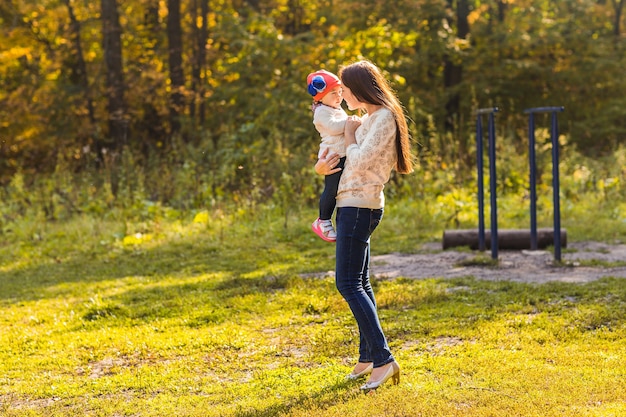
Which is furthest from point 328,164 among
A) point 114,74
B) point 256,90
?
point 114,74

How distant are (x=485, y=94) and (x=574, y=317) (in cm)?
1651

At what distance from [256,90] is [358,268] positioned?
14643 millimetres

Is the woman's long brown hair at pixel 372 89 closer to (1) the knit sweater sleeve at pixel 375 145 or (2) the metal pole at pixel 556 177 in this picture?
(1) the knit sweater sleeve at pixel 375 145

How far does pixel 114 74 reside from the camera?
18.9 metres

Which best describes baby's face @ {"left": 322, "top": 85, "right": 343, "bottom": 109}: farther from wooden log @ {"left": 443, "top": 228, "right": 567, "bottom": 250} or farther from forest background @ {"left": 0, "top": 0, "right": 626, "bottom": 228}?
forest background @ {"left": 0, "top": 0, "right": 626, "bottom": 228}

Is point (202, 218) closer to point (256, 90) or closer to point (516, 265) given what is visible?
point (516, 265)

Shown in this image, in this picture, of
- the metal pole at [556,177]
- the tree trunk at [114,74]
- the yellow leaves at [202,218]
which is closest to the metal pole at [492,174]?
the metal pole at [556,177]

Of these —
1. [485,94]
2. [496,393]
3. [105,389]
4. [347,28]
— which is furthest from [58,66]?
[496,393]

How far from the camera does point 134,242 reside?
1138 centimetres

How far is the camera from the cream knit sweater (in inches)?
179

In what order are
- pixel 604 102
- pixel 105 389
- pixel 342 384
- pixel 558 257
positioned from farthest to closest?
pixel 604 102
pixel 558 257
pixel 105 389
pixel 342 384

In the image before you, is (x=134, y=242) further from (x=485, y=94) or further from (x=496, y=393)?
(x=485, y=94)

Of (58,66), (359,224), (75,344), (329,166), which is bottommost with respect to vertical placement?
(75,344)

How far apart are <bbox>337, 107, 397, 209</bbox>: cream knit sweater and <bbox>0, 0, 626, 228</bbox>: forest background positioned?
28.1 ft
